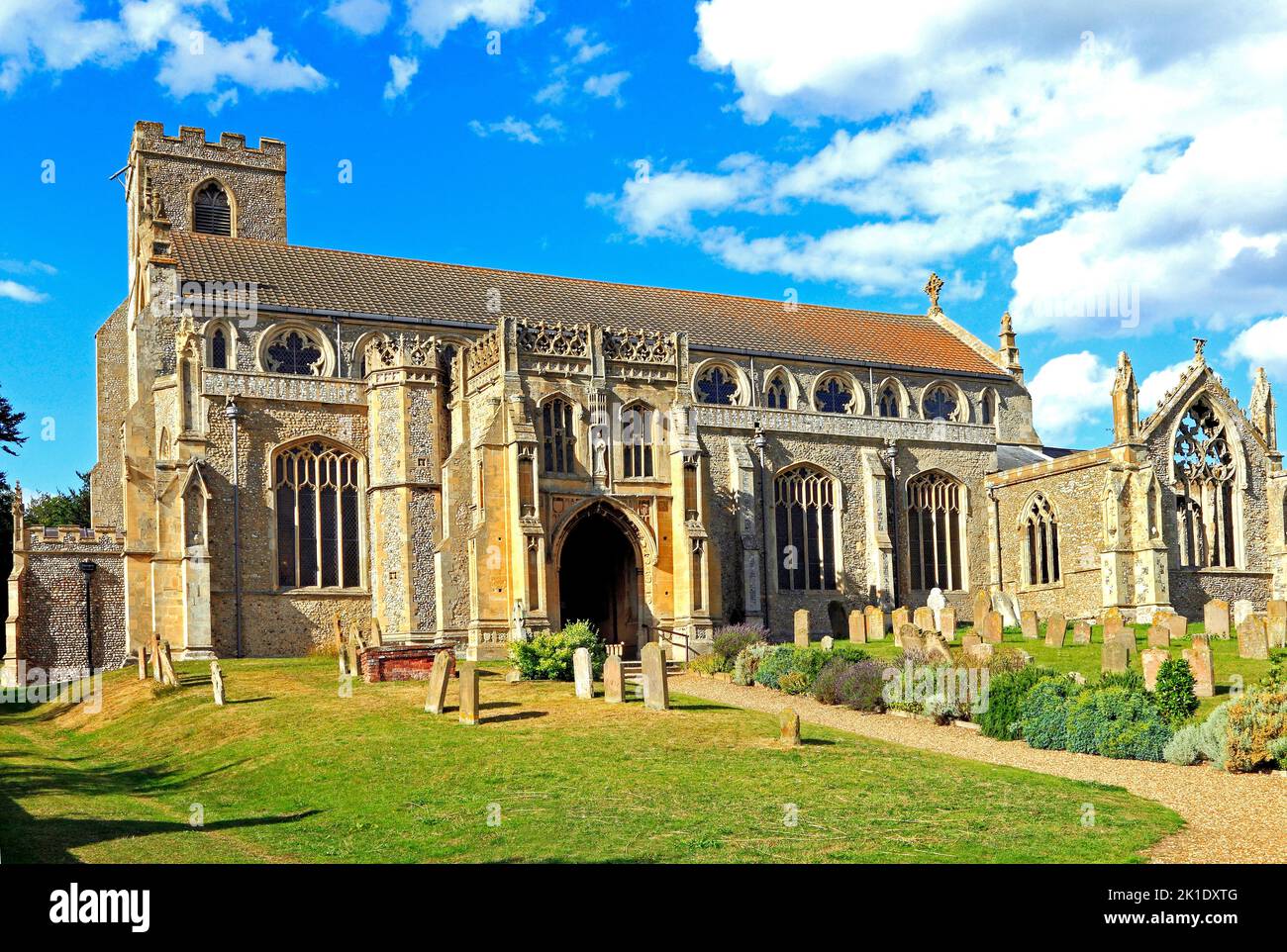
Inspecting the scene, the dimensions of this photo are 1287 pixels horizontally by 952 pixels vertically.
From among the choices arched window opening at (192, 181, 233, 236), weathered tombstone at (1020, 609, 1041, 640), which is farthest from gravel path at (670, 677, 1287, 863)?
arched window opening at (192, 181, 233, 236)

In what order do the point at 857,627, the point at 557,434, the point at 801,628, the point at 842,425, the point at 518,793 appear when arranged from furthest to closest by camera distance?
1. the point at 842,425
2. the point at 857,627
3. the point at 801,628
4. the point at 557,434
5. the point at 518,793

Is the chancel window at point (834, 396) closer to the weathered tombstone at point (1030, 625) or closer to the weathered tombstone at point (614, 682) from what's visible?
the weathered tombstone at point (1030, 625)

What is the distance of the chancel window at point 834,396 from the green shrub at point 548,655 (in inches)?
836

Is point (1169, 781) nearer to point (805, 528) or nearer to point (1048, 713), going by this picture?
point (1048, 713)

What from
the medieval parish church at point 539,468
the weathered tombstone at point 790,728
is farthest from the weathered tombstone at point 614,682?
the medieval parish church at point 539,468

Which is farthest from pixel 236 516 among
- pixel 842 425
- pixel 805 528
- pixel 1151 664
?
pixel 1151 664

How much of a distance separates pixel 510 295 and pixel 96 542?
15441mm

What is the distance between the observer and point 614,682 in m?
26.4

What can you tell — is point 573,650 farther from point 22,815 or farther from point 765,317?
point 765,317

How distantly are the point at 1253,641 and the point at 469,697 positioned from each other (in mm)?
16877
